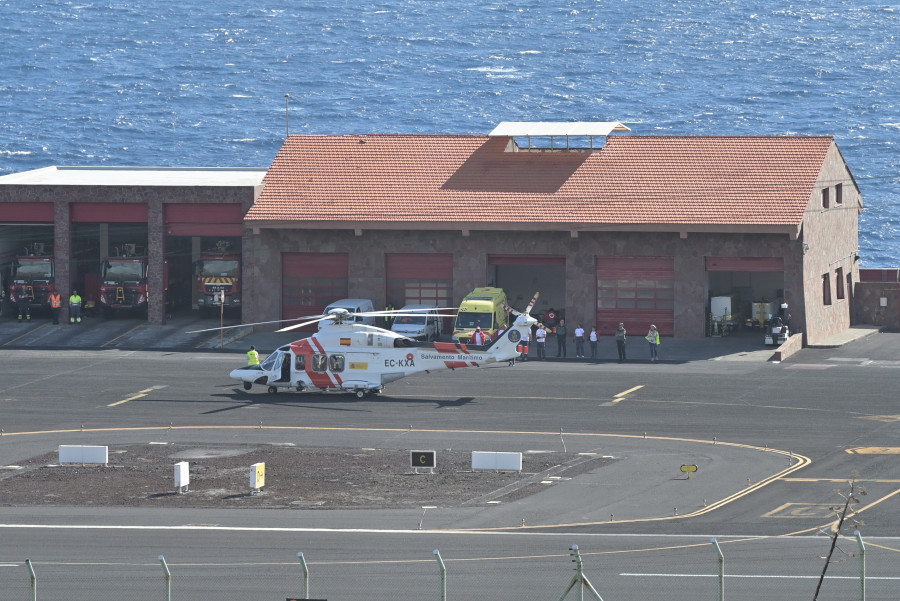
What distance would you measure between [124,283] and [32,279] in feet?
15.3

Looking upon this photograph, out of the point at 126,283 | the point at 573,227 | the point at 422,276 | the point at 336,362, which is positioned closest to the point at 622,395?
the point at 336,362

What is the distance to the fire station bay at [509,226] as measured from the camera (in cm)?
7062

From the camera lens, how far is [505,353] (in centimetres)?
5506

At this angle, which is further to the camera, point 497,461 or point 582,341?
point 582,341

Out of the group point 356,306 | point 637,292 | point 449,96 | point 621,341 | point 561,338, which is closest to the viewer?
point 621,341

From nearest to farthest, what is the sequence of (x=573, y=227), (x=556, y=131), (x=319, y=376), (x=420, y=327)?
1. (x=319, y=376)
2. (x=420, y=327)
3. (x=573, y=227)
4. (x=556, y=131)

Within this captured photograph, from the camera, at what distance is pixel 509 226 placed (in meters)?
71.3

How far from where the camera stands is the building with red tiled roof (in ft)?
231

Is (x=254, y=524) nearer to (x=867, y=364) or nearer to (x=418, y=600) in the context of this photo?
(x=418, y=600)

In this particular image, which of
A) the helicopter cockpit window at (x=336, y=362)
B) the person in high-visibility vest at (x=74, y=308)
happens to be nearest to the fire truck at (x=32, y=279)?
the person in high-visibility vest at (x=74, y=308)

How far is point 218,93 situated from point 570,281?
121 meters

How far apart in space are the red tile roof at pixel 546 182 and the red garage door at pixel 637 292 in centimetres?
241

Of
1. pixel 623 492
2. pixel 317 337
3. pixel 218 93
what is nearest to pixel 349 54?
pixel 218 93

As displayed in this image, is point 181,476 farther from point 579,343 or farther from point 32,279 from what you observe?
point 32,279
